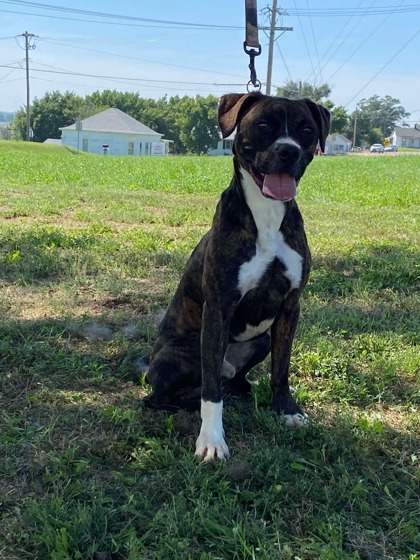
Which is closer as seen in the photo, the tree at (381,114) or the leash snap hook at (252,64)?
the leash snap hook at (252,64)

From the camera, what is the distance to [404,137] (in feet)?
446

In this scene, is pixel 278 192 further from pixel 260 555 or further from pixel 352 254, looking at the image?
pixel 352 254

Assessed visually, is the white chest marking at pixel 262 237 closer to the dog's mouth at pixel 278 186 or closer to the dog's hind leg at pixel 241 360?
the dog's mouth at pixel 278 186

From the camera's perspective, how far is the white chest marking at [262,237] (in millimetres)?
2838

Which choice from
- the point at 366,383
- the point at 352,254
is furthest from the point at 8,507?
the point at 352,254

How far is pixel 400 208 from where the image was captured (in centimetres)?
1095

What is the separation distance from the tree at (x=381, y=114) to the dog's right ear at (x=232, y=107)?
129 meters

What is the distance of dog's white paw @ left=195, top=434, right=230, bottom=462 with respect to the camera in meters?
2.71

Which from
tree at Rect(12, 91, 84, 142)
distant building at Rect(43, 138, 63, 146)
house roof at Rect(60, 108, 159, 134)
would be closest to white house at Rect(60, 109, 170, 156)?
house roof at Rect(60, 108, 159, 134)

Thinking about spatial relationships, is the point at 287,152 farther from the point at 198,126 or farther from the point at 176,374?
the point at 198,126

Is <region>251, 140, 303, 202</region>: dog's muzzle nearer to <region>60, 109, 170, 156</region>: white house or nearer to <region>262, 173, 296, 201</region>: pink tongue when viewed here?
<region>262, 173, 296, 201</region>: pink tongue

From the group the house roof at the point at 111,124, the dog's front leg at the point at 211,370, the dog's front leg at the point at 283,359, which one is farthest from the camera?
the house roof at the point at 111,124

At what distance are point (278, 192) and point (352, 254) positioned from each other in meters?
3.90

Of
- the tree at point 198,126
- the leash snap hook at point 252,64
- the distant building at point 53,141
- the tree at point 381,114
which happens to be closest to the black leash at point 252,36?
the leash snap hook at point 252,64
